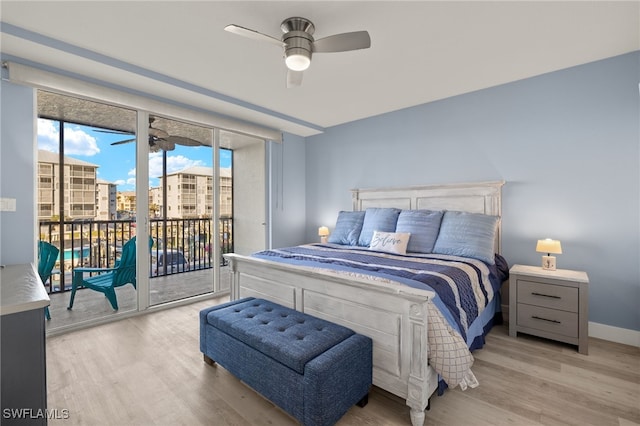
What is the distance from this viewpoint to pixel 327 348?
1.56 m

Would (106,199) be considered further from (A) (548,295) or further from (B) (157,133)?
(A) (548,295)

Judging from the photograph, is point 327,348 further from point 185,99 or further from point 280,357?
point 185,99

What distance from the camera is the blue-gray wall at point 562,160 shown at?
2.48m

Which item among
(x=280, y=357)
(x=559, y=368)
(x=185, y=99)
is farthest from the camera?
(x=185, y=99)

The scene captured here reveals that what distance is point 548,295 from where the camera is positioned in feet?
8.00

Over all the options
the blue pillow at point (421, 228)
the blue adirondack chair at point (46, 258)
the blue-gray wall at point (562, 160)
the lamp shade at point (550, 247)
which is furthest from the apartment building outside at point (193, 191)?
the lamp shade at point (550, 247)

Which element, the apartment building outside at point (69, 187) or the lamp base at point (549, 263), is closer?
the lamp base at point (549, 263)

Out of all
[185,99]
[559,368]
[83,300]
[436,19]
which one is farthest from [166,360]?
[436,19]

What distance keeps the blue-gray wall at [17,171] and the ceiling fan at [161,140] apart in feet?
2.86

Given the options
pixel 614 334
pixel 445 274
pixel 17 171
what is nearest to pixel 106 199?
pixel 17 171

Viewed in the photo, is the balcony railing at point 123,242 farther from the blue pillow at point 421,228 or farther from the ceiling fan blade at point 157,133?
the blue pillow at point 421,228

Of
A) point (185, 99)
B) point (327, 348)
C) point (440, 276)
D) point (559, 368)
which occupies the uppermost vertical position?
point (185, 99)

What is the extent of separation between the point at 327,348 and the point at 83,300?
350 centimetres

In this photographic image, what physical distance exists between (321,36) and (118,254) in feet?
13.2
